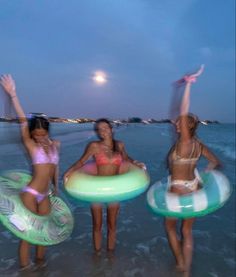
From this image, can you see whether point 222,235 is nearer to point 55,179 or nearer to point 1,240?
point 55,179

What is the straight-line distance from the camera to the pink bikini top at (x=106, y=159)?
3838 mm

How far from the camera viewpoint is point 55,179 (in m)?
3.73

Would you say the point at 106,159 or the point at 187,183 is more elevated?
the point at 106,159

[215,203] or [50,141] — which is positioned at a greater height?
[50,141]

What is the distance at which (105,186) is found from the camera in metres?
3.58

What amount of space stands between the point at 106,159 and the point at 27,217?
1.06 metres

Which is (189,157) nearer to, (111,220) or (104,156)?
(104,156)

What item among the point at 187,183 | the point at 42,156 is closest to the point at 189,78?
the point at 187,183

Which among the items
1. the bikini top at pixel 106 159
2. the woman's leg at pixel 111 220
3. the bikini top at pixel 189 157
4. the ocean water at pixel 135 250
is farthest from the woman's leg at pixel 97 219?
the bikini top at pixel 189 157

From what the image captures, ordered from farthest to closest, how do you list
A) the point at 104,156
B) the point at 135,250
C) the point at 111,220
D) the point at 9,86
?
the point at 135,250 → the point at 111,220 → the point at 104,156 → the point at 9,86

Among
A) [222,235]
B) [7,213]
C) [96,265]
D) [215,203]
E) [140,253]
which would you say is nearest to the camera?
[7,213]

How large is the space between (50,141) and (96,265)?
153 cm

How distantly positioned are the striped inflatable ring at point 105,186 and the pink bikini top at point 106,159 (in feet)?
0.54

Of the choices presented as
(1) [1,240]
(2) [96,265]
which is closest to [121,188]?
(2) [96,265]
